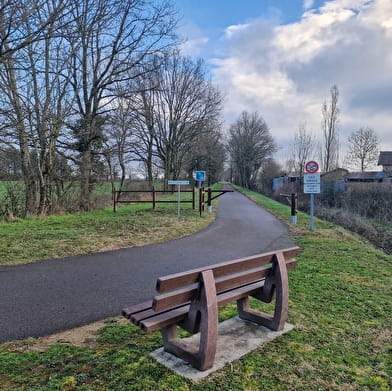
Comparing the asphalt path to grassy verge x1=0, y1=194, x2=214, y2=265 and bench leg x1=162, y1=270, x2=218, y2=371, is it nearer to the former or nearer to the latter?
grassy verge x1=0, y1=194, x2=214, y2=265

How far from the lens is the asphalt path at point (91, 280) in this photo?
13.3 ft

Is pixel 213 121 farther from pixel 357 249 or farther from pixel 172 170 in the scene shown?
pixel 357 249

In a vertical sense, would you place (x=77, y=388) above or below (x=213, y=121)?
below

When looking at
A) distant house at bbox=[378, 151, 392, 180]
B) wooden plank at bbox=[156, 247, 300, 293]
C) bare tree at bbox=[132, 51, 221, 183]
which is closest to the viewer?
wooden plank at bbox=[156, 247, 300, 293]

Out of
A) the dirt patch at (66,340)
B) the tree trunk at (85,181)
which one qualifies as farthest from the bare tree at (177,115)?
the dirt patch at (66,340)

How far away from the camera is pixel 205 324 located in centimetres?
268

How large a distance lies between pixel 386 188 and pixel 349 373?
20910mm

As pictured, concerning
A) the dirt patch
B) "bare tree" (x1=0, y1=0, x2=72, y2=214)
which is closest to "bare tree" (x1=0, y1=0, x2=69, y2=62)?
"bare tree" (x1=0, y1=0, x2=72, y2=214)

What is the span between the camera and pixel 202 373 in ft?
8.81

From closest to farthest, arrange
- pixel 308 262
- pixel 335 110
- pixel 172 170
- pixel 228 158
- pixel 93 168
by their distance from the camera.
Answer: pixel 308 262 < pixel 93 168 < pixel 172 170 < pixel 335 110 < pixel 228 158

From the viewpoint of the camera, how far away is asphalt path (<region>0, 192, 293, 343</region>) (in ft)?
13.3

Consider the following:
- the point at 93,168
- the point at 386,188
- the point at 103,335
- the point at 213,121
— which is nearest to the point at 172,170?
the point at 213,121

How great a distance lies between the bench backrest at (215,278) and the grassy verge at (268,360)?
2.12ft

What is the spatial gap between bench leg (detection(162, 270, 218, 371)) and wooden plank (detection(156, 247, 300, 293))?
3.6 inches
